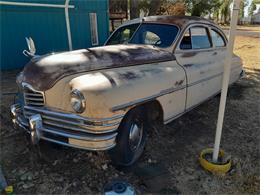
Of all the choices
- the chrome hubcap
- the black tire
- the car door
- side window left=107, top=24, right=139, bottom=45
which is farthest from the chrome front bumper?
side window left=107, top=24, right=139, bottom=45

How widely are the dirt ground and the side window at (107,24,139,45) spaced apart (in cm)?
188

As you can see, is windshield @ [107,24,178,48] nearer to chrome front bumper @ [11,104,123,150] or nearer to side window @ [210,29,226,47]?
side window @ [210,29,226,47]

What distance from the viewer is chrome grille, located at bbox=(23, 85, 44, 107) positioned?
303 centimetres

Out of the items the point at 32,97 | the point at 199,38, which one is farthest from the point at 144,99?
the point at 199,38

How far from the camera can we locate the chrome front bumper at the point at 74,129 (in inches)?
107

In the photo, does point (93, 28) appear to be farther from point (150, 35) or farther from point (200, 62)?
point (200, 62)

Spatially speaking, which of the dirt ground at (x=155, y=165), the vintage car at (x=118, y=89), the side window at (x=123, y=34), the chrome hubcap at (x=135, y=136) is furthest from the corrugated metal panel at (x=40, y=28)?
the chrome hubcap at (x=135, y=136)

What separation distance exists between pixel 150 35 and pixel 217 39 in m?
1.76

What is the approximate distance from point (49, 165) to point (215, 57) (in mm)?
3692

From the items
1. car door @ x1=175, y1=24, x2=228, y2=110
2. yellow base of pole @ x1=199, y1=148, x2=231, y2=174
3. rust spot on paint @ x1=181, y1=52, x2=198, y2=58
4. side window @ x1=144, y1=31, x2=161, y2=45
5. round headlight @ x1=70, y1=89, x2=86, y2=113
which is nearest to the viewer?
round headlight @ x1=70, y1=89, x2=86, y2=113

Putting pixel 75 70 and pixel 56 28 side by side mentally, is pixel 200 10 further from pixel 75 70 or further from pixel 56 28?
pixel 75 70

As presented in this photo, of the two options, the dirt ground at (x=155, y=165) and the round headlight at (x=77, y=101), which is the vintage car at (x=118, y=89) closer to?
the round headlight at (x=77, y=101)

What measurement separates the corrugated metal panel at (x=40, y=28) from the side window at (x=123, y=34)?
211 inches

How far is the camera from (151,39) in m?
4.52
